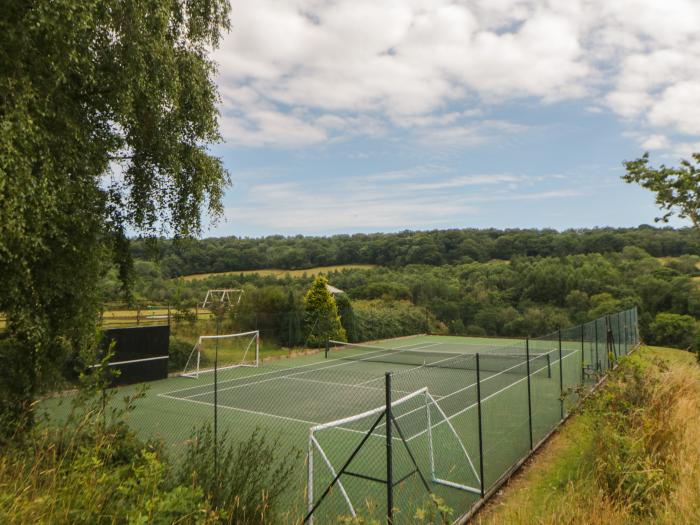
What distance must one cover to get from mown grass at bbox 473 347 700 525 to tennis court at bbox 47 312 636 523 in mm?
609

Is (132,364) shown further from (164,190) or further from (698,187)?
(698,187)

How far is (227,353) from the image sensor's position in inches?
789

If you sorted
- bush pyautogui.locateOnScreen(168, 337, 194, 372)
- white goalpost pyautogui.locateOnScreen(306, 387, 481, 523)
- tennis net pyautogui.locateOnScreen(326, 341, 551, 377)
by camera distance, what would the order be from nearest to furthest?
white goalpost pyautogui.locateOnScreen(306, 387, 481, 523)
bush pyautogui.locateOnScreen(168, 337, 194, 372)
tennis net pyautogui.locateOnScreen(326, 341, 551, 377)

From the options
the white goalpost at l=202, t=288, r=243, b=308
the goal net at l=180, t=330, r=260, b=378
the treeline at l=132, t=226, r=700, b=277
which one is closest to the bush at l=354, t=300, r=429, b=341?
the white goalpost at l=202, t=288, r=243, b=308

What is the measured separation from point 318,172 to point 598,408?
4208 centimetres

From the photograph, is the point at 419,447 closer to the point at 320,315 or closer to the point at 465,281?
the point at 320,315

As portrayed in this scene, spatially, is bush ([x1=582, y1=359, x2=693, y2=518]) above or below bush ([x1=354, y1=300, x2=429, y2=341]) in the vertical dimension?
above

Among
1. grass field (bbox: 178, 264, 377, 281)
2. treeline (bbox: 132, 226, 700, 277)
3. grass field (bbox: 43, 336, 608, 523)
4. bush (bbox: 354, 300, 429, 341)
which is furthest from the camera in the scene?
treeline (bbox: 132, 226, 700, 277)

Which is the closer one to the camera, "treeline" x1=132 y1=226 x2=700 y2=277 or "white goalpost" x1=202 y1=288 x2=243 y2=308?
"white goalpost" x1=202 y1=288 x2=243 y2=308

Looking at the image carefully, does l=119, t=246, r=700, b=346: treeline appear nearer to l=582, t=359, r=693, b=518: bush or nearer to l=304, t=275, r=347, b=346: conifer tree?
l=304, t=275, r=347, b=346: conifer tree

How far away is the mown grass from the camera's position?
4.05m

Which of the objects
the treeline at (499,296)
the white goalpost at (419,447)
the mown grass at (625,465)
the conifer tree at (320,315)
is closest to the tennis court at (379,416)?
the white goalpost at (419,447)

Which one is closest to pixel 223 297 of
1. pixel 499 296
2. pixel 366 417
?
pixel 499 296

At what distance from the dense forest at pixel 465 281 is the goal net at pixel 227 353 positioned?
988 millimetres
